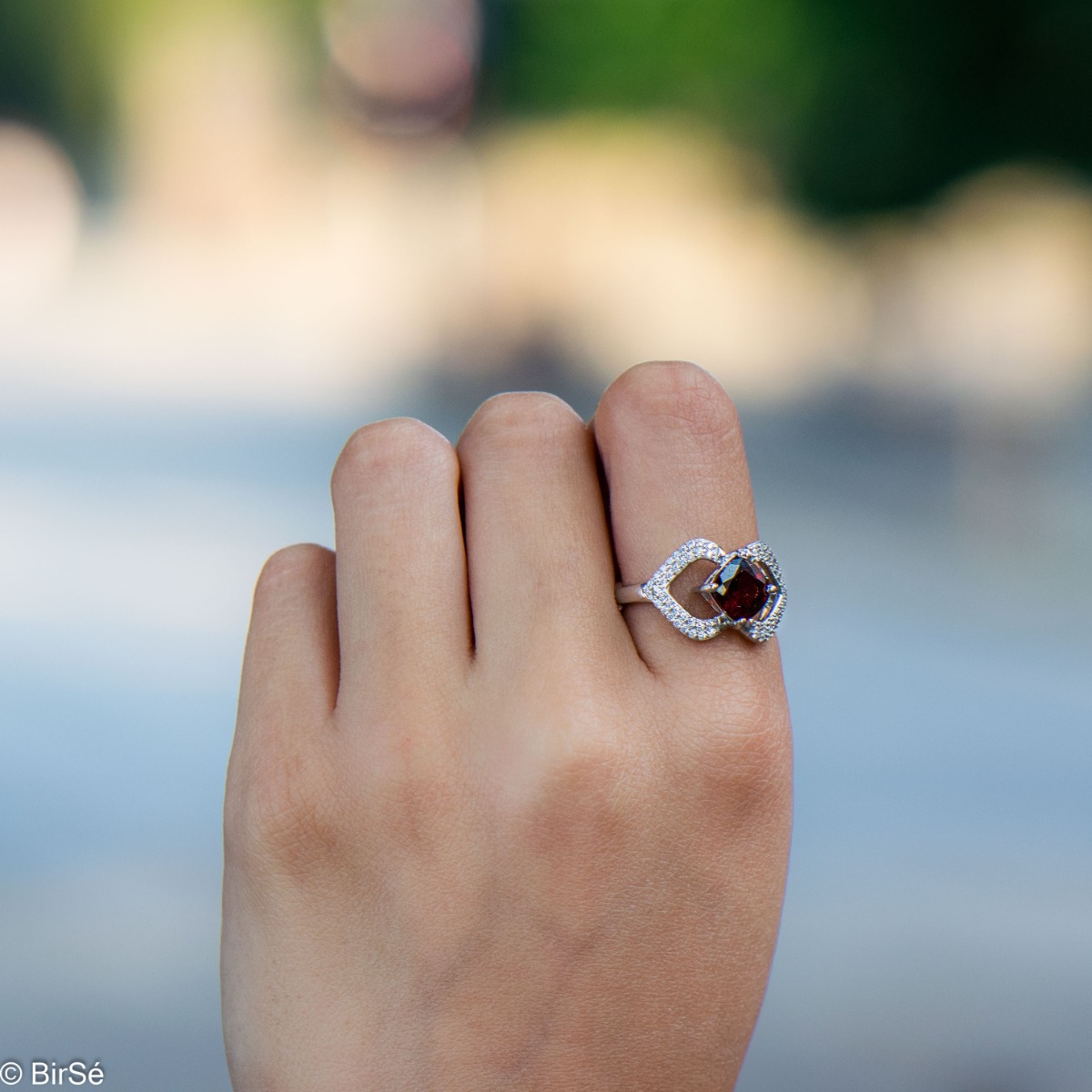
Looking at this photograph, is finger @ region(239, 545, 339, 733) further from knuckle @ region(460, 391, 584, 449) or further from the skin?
knuckle @ region(460, 391, 584, 449)

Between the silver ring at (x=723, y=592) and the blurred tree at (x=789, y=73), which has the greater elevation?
the blurred tree at (x=789, y=73)

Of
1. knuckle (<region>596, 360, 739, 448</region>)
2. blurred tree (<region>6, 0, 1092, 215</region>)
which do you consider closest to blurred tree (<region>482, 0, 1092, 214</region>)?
blurred tree (<region>6, 0, 1092, 215</region>)

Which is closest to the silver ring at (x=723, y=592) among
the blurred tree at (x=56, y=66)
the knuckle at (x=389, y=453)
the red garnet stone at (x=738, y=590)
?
the red garnet stone at (x=738, y=590)

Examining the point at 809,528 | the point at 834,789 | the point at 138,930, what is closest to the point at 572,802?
the point at 138,930

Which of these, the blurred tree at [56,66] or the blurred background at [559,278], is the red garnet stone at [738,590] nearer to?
the blurred background at [559,278]

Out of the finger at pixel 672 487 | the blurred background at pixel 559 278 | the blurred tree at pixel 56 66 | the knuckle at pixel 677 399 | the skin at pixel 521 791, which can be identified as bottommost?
the skin at pixel 521 791

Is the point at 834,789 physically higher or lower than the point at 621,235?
lower

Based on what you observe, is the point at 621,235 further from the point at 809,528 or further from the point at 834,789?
the point at 834,789
